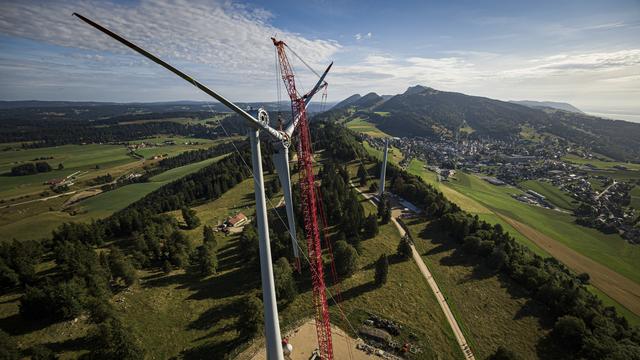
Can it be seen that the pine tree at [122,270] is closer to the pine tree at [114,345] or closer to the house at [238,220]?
the pine tree at [114,345]

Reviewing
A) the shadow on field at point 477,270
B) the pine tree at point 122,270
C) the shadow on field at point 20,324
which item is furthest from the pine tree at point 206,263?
the shadow on field at point 477,270

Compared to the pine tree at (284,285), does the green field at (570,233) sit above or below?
below

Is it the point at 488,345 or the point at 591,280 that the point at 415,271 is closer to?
the point at 488,345

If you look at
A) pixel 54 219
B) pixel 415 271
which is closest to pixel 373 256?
pixel 415 271

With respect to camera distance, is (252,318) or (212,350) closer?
(212,350)

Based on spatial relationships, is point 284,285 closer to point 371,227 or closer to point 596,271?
point 371,227

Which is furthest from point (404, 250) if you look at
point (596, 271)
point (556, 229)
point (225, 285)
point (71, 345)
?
point (556, 229)
